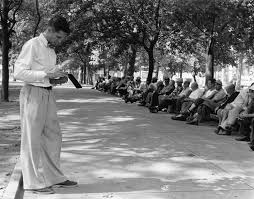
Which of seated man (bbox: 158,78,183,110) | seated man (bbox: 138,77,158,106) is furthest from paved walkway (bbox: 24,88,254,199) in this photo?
seated man (bbox: 138,77,158,106)

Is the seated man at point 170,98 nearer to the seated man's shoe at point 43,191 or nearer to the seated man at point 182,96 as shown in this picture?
the seated man at point 182,96

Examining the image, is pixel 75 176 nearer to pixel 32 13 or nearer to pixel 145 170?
pixel 145 170

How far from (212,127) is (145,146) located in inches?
170

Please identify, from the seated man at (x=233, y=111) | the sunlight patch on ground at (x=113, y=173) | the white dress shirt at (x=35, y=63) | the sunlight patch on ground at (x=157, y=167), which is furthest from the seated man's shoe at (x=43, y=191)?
the seated man at (x=233, y=111)

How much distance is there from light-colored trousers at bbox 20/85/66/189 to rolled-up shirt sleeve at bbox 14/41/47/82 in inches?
7.4

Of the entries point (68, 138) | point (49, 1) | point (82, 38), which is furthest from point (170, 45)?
point (68, 138)

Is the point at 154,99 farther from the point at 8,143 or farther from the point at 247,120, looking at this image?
the point at 8,143

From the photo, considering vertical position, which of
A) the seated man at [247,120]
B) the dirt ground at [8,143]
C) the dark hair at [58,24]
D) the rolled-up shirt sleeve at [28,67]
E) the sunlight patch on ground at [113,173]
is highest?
the dark hair at [58,24]

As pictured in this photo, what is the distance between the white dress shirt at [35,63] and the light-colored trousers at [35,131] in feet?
0.52

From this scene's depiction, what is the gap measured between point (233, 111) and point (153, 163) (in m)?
4.24

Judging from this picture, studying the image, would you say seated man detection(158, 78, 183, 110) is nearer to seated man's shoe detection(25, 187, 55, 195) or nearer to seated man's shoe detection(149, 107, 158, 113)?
seated man's shoe detection(149, 107, 158, 113)

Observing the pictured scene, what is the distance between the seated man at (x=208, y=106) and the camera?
12562mm

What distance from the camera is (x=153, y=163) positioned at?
6930mm

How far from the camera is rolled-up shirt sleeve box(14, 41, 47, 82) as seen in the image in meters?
4.85
